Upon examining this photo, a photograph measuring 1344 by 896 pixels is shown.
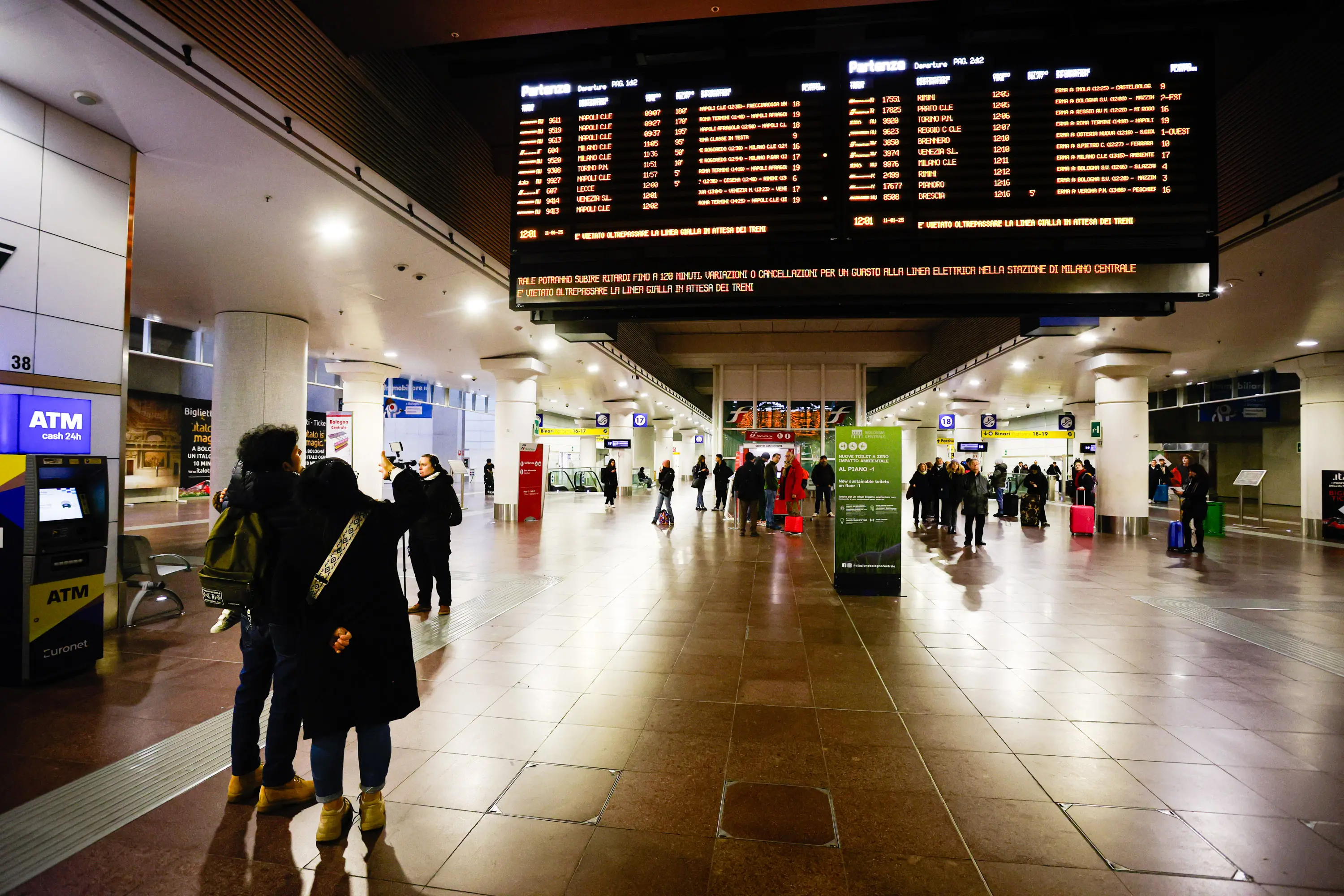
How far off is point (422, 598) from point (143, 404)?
2083 cm

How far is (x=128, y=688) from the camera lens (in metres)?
4.29

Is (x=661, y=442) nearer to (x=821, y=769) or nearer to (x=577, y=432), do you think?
(x=577, y=432)

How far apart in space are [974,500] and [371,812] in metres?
12.1

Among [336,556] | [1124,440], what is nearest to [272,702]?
[336,556]

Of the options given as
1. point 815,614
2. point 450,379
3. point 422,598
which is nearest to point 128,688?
point 422,598

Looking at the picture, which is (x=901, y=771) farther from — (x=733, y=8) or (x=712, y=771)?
(x=733, y=8)

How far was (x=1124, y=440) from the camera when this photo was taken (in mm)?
15312

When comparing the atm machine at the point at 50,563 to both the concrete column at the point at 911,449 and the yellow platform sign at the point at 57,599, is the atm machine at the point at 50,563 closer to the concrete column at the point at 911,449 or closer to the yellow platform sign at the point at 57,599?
the yellow platform sign at the point at 57,599

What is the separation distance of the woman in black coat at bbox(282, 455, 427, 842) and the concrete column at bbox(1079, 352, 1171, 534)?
17.3m

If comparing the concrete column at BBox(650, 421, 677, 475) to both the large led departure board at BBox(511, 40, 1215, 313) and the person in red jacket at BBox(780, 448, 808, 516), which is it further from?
the large led departure board at BBox(511, 40, 1215, 313)

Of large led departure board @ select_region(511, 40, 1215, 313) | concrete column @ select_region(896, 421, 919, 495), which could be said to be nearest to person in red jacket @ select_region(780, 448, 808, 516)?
large led departure board @ select_region(511, 40, 1215, 313)

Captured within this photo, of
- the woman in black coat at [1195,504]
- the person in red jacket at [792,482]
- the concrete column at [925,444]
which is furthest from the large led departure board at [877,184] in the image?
the concrete column at [925,444]

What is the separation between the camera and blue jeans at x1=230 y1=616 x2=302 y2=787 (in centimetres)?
274

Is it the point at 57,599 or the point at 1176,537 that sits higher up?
the point at 57,599
